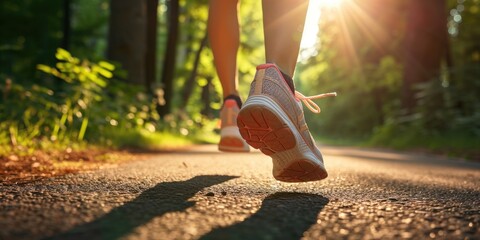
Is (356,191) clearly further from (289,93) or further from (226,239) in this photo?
(226,239)

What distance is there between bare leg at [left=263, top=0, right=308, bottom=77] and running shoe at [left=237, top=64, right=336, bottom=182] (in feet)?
0.55

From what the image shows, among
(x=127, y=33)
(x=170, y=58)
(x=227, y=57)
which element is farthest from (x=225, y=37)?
(x=170, y=58)

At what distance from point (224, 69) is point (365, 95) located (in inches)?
956

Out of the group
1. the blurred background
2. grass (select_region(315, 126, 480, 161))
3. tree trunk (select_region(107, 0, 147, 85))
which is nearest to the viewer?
the blurred background

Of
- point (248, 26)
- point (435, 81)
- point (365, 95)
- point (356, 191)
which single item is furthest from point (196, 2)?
point (365, 95)

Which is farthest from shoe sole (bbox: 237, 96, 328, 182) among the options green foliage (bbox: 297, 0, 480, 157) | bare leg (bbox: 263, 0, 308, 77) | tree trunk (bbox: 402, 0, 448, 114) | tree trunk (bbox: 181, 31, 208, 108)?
tree trunk (bbox: 181, 31, 208, 108)

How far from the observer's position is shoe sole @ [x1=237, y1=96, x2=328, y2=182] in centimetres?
154

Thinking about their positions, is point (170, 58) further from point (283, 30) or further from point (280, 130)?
point (280, 130)

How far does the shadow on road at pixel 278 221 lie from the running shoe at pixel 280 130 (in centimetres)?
21

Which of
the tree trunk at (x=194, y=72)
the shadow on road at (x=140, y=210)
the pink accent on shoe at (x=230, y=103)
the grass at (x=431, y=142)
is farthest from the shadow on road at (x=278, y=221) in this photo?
the tree trunk at (x=194, y=72)

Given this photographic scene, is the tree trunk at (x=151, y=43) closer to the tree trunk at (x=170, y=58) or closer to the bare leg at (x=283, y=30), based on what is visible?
the tree trunk at (x=170, y=58)

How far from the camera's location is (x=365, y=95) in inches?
1001

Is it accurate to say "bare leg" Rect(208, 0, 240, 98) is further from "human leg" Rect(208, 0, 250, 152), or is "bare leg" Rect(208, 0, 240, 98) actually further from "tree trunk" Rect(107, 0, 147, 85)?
"tree trunk" Rect(107, 0, 147, 85)

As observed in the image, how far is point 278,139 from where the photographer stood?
1570 mm
